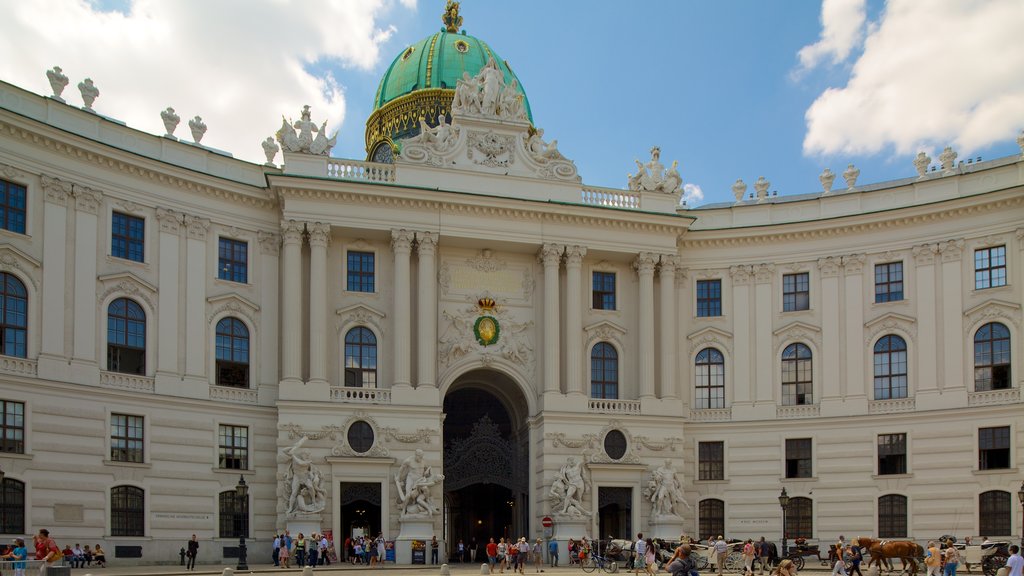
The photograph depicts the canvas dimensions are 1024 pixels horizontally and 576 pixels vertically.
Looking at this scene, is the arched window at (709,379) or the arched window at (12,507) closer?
the arched window at (12,507)

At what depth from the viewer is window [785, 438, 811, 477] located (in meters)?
55.3

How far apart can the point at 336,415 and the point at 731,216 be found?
2323 cm

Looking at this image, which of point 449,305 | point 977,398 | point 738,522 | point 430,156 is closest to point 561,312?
point 449,305

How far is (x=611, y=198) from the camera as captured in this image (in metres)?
57.1

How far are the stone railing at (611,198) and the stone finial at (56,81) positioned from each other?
24855 millimetres

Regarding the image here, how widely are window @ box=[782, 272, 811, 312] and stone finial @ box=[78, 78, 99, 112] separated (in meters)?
34.2

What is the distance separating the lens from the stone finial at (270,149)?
52906 mm

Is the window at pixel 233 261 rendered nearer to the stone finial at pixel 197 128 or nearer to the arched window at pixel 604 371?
the stone finial at pixel 197 128

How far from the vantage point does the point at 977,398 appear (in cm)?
5159

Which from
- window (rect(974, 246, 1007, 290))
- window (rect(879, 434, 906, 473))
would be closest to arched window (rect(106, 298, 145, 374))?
window (rect(879, 434, 906, 473))

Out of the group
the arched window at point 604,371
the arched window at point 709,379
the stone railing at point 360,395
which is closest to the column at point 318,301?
the stone railing at point 360,395

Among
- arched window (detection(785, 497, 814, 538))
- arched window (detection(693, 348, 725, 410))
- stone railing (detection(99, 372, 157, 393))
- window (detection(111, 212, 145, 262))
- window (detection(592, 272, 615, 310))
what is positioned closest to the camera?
stone railing (detection(99, 372, 157, 393))

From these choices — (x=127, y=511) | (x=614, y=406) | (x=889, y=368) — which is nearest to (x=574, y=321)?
(x=614, y=406)

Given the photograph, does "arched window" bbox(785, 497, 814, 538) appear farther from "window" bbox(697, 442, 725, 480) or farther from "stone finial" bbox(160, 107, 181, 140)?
"stone finial" bbox(160, 107, 181, 140)
